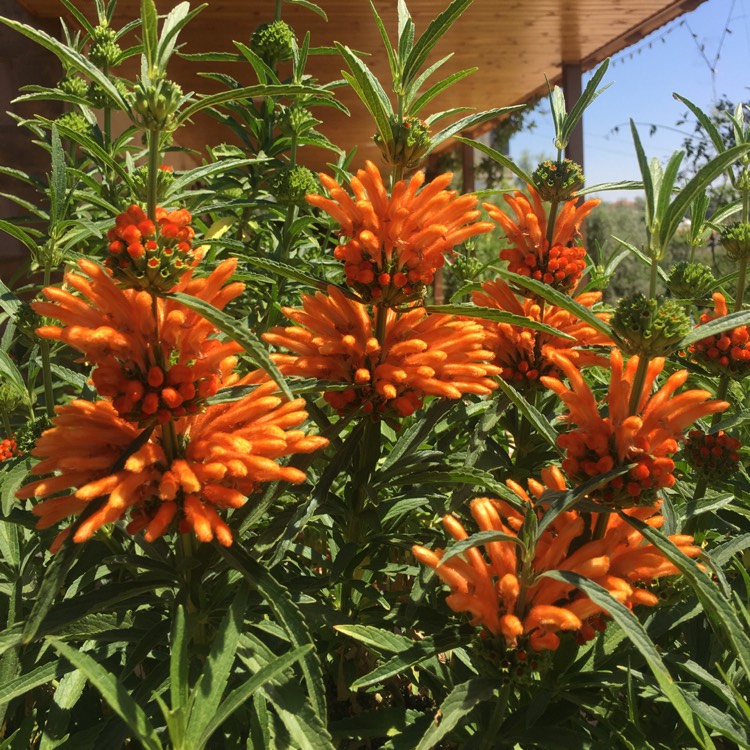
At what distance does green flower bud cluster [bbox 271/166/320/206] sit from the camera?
171 centimetres

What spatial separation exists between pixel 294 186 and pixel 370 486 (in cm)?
92

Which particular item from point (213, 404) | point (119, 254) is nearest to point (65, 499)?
point (213, 404)

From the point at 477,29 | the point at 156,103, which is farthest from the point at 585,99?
the point at 477,29

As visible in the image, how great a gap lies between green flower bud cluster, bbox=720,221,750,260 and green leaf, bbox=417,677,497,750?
3.17ft

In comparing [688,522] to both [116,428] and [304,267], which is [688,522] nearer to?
[116,428]

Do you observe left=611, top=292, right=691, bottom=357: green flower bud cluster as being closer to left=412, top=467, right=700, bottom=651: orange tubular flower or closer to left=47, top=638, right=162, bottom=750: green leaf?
left=412, top=467, right=700, bottom=651: orange tubular flower

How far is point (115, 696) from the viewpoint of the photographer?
27.5 inches

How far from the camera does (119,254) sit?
759 millimetres

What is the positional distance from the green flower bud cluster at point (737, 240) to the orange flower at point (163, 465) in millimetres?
961

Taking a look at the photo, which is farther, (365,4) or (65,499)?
(365,4)

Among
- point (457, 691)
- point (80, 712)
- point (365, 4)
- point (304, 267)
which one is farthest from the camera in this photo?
point (365, 4)

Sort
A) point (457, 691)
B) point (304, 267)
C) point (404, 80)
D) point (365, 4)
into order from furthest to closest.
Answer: point (365, 4) → point (304, 267) → point (404, 80) → point (457, 691)

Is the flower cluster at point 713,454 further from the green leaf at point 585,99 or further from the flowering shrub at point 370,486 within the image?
the green leaf at point 585,99

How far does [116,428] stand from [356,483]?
44 cm
